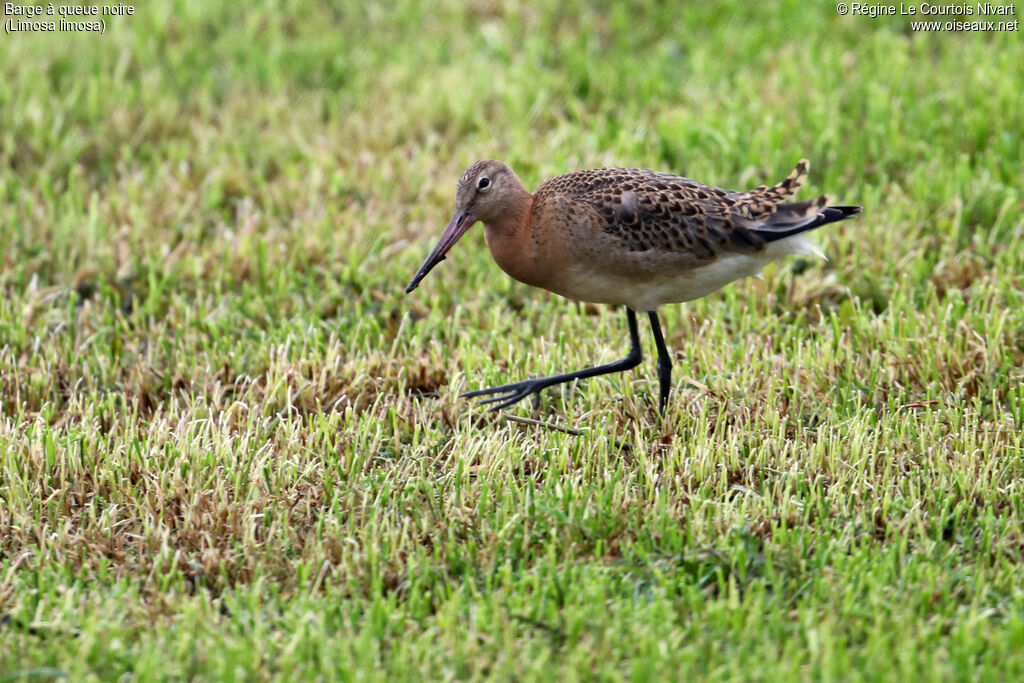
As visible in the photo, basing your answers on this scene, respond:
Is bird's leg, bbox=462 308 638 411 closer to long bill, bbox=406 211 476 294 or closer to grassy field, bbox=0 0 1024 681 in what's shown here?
grassy field, bbox=0 0 1024 681

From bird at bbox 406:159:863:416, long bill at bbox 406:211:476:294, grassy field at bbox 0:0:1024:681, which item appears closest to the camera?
grassy field at bbox 0:0:1024:681

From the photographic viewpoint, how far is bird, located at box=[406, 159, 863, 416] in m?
4.75

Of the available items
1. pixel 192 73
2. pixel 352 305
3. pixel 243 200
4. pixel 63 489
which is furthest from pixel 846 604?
pixel 192 73

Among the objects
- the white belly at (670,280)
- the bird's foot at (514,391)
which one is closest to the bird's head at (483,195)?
the white belly at (670,280)

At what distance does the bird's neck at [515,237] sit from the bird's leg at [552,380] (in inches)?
17.3

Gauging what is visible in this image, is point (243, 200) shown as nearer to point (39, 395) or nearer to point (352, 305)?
point (352, 305)

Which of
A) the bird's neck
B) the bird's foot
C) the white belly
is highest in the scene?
the bird's neck

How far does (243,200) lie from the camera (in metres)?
7.03

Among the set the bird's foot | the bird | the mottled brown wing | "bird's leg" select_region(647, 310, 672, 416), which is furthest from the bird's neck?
"bird's leg" select_region(647, 310, 672, 416)

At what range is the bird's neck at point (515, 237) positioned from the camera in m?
4.80

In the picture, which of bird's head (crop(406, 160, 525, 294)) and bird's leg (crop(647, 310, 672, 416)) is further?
bird's leg (crop(647, 310, 672, 416))

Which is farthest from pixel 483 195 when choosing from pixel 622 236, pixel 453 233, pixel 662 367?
pixel 662 367

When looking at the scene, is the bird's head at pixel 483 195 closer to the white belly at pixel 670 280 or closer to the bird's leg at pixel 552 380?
the white belly at pixel 670 280

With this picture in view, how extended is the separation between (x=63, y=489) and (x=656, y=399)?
2371mm
